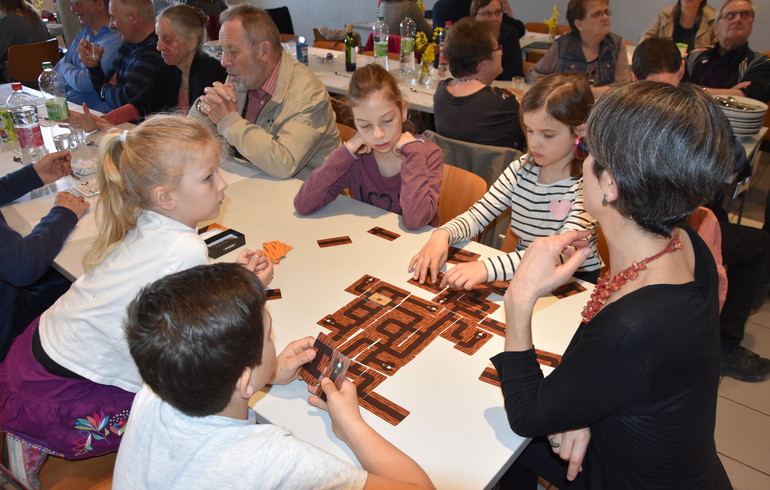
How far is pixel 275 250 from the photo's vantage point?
1.94 m

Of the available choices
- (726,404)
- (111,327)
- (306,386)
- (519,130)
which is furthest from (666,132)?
(519,130)

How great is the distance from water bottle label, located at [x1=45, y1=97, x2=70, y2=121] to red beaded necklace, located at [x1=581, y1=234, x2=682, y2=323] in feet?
9.64

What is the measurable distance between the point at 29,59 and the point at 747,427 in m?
6.11

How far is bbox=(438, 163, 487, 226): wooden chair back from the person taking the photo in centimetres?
234

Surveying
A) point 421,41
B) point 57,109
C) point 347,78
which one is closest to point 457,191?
point 57,109

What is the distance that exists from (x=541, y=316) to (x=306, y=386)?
721 mm

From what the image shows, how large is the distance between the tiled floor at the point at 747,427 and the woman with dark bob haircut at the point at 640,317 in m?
1.12

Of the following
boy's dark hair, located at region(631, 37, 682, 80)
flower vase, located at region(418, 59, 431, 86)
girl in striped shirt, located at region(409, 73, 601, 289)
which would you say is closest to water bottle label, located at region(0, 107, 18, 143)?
girl in striped shirt, located at region(409, 73, 601, 289)

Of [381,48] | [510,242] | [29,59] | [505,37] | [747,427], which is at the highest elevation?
[505,37]

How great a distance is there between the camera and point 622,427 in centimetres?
119

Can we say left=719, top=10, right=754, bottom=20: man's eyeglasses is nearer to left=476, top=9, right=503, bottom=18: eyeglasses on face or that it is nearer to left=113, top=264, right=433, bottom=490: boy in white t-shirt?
left=476, top=9, right=503, bottom=18: eyeglasses on face

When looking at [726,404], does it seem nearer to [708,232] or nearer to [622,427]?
[708,232]

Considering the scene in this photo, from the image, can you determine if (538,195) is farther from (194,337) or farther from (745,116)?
(745,116)

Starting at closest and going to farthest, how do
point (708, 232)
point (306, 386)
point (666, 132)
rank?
1. point (666, 132)
2. point (306, 386)
3. point (708, 232)
